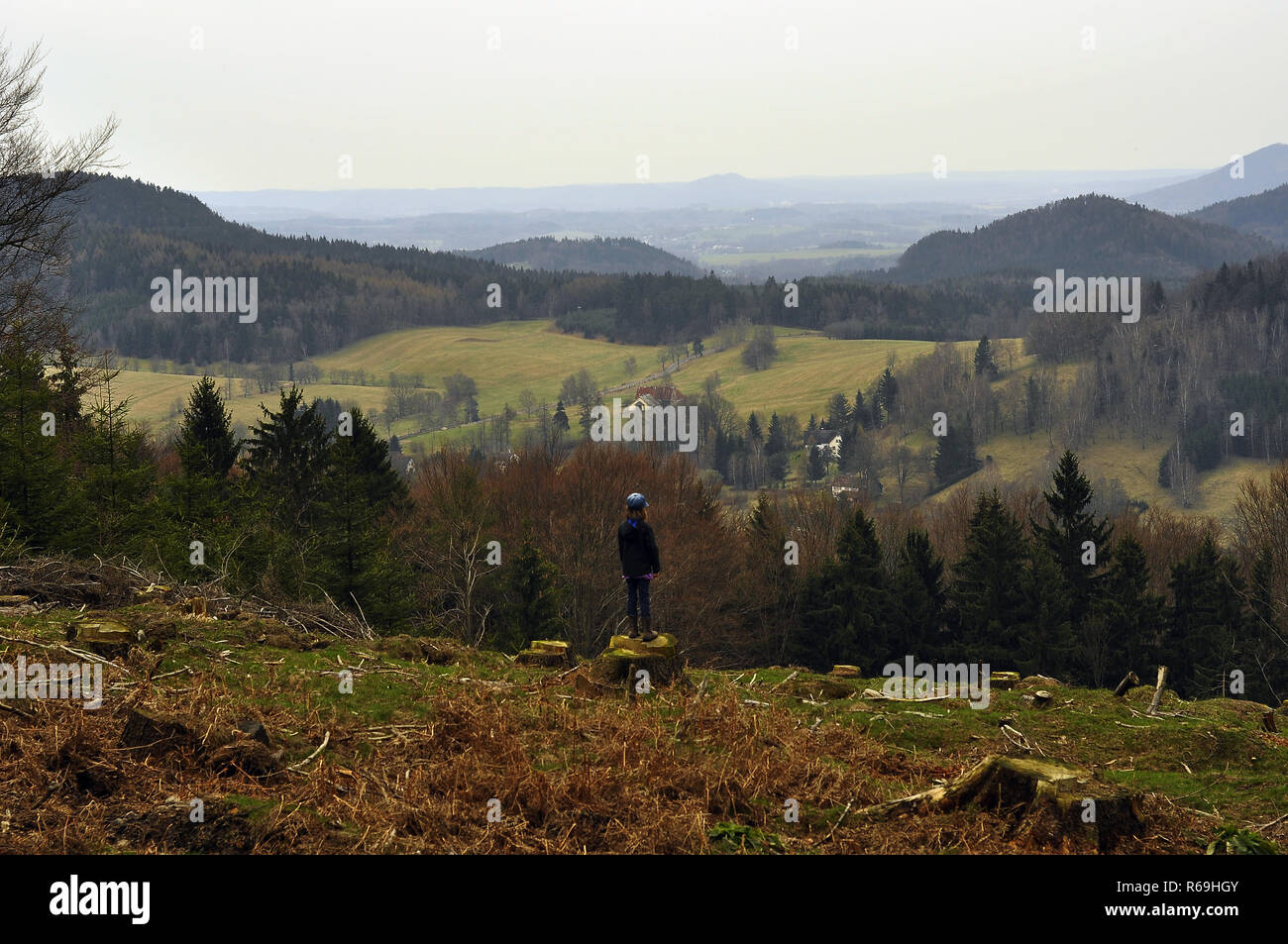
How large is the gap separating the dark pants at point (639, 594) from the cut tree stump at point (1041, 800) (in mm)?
5575

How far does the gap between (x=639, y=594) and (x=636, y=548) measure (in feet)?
3.02

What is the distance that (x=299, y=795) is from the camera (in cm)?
Result: 863

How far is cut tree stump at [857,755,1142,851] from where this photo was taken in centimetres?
845

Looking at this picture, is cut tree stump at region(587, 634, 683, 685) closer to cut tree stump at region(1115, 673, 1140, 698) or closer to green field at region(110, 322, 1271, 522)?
cut tree stump at region(1115, 673, 1140, 698)

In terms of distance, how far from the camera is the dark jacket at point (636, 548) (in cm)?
1431

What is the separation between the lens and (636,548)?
14.4 metres

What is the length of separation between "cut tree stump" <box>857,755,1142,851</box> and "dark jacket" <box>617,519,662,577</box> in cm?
561

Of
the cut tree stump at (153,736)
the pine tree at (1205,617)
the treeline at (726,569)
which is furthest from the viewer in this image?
the pine tree at (1205,617)

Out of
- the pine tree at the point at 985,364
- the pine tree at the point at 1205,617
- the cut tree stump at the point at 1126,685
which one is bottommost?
the pine tree at the point at 1205,617

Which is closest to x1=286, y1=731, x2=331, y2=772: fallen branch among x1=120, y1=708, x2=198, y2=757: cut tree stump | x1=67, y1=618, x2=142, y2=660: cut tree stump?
x1=120, y1=708, x2=198, y2=757: cut tree stump

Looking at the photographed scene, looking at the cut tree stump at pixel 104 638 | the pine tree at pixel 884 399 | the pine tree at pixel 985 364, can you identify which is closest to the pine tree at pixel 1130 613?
the cut tree stump at pixel 104 638

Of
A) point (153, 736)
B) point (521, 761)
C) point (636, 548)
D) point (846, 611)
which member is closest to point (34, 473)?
point (636, 548)

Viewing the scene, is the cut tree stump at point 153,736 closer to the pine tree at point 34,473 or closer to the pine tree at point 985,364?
the pine tree at point 34,473
